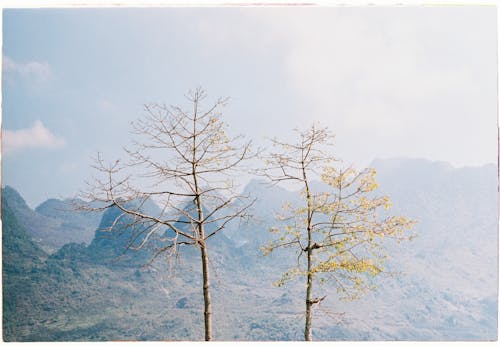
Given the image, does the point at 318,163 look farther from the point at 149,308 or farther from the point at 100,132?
the point at 149,308

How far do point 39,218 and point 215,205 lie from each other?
4740 centimetres

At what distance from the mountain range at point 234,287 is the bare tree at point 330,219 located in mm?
24184

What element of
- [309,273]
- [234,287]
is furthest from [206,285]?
[234,287]

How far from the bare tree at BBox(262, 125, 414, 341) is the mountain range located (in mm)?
24184

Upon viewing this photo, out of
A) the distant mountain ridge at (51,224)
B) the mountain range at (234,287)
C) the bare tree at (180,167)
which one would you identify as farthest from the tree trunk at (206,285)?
the distant mountain ridge at (51,224)

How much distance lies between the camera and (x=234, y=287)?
4434 centimetres

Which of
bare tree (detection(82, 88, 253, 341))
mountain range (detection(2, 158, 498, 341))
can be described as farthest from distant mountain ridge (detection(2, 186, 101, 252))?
bare tree (detection(82, 88, 253, 341))

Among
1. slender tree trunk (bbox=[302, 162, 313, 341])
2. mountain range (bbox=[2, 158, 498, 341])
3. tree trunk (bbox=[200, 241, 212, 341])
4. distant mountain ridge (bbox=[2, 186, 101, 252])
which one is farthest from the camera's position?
distant mountain ridge (bbox=[2, 186, 101, 252])

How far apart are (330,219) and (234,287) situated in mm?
40448

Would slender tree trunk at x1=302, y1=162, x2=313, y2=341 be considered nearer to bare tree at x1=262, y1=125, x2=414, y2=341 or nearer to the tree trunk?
bare tree at x1=262, y1=125, x2=414, y2=341

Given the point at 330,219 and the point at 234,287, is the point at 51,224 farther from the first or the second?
the point at 330,219

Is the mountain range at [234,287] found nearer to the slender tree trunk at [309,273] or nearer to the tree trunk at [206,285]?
the slender tree trunk at [309,273]

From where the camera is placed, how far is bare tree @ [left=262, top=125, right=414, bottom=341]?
15.7 ft

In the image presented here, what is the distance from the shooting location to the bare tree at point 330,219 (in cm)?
478
